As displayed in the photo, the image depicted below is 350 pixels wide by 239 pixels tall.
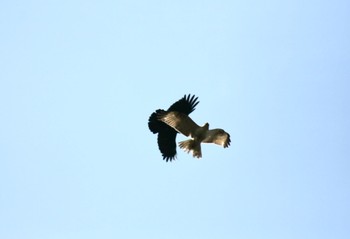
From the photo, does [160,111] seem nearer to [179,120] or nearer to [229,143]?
[179,120]

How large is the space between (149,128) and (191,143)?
2.01 metres

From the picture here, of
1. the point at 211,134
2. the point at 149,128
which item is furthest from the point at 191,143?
the point at 149,128

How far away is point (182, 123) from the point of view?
53.9ft

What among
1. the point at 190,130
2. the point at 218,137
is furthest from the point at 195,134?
the point at 218,137

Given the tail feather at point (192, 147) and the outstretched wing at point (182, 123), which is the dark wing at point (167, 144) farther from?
the tail feather at point (192, 147)

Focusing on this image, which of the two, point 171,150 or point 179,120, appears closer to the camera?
point 179,120

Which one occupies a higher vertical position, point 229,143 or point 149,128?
point 149,128

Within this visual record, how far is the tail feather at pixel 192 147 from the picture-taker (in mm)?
16234

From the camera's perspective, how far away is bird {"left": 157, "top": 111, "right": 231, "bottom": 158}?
1620cm

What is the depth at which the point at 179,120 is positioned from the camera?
16438mm

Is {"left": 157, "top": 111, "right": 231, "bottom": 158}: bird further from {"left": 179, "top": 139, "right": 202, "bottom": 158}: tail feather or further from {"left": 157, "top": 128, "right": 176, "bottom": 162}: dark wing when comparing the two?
{"left": 157, "top": 128, "right": 176, "bottom": 162}: dark wing

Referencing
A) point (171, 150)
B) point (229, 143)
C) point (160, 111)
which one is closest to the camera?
point (229, 143)

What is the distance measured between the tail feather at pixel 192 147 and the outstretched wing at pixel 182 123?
26cm

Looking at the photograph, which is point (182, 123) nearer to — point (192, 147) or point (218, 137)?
point (192, 147)
